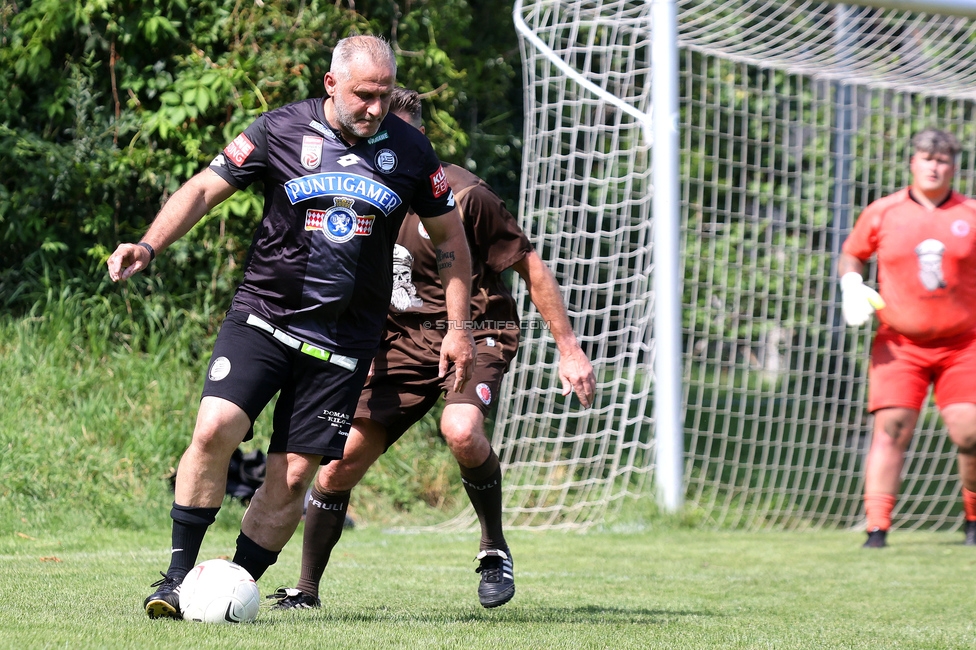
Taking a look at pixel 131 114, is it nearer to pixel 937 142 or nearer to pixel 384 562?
pixel 384 562

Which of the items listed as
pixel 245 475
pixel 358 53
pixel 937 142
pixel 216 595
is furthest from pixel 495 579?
pixel 937 142

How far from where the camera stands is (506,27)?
1248 cm

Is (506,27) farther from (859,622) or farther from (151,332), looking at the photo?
(859,622)

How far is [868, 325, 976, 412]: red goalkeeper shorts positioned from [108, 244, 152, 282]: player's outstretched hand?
5.54 m

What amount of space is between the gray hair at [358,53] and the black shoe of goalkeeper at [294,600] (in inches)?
81.1

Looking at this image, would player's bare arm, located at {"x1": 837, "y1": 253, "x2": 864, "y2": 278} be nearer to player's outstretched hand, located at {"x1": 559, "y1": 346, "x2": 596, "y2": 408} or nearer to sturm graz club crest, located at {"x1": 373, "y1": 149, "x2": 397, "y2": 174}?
player's outstretched hand, located at {"x1": 559, "y1": 346, "x2": 596, "y2": 408}

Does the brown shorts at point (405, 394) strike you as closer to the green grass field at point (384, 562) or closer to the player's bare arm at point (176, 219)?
the green grass field at point (384, 562)

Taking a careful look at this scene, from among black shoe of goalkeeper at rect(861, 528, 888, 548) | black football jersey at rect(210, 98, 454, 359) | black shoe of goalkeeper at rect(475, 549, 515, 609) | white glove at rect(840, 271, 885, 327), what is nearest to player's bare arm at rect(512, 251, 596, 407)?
black shoe of goalkeeper at rect(475, 549, 515, 609)

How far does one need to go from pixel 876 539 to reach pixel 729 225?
331 centimetres

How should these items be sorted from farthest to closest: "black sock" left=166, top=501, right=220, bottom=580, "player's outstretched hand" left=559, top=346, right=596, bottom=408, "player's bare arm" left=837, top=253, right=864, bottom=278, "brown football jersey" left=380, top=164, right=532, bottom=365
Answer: "player's bare arm" left=837, top=253, right=864, bottom=278, "brown football jersey" left=380, top=164, right=532, bottom=365, "player's outstretched hand" left=559, top=346, right=596, bottom=408, "black sock" left=166, top=501, right=220, bottom=580

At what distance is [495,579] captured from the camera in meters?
4.89

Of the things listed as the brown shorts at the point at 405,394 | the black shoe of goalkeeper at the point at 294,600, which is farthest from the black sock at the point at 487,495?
the black shoe of goalkeeper at the point at 294,600

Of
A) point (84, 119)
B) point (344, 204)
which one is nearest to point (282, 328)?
point (344, 204)

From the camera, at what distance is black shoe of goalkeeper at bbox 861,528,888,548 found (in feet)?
26.0
